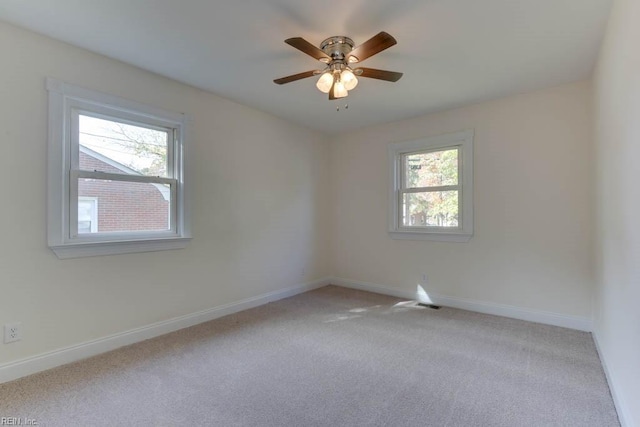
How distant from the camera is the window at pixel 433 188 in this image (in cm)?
379

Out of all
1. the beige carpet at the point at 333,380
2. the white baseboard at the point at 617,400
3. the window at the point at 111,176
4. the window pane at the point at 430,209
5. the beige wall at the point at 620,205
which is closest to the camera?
the beige wall at the point at 620,205

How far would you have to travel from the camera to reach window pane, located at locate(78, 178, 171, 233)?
2.56 m

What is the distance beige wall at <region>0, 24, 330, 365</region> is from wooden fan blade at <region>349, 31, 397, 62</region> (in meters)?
1.93

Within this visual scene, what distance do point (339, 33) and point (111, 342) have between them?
3148 millimetres

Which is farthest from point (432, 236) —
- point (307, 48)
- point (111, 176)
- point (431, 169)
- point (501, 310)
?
point (111, 176)

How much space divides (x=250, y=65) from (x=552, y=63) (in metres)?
2.71

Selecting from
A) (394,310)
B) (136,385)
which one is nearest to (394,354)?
(394,310)

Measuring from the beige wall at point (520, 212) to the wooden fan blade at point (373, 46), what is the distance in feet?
7.22

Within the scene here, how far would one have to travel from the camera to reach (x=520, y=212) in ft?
11.2

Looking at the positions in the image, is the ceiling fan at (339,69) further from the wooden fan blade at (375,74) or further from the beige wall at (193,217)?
the beige wall at (193,217)

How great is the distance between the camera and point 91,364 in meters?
2.37

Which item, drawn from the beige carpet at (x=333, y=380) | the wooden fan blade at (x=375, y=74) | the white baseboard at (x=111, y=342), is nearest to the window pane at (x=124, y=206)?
the white baseboard at (x=111, y=342)

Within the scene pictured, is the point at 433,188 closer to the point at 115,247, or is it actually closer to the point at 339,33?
the point at 339,33

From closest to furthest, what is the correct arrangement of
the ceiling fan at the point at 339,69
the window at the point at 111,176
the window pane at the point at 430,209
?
the ceiling fan at the point at 339,69 < the window at the point at 111,176 < the window pane at the point at 430,209
